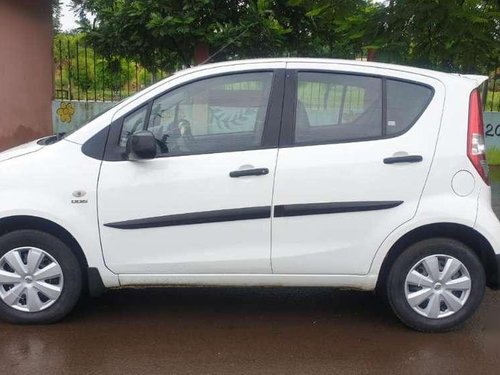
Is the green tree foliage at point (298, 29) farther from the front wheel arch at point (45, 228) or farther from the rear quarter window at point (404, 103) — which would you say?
the front wheel arch at point (45, 228)

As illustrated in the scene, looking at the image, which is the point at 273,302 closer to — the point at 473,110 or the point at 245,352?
the point at 245,352

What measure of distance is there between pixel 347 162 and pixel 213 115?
0.96 m

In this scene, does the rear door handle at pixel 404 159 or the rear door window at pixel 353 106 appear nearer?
the rear door handle at pixel 404 159

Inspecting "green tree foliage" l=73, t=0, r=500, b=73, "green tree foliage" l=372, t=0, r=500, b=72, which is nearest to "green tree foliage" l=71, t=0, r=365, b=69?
"green tree foliage" l=73, t=0, r=500, b=73

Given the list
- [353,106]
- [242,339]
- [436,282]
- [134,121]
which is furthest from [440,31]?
[242,339]

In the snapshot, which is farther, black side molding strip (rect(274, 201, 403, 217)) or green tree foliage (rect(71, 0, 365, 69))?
green tree foliage (rect(71, 0, 365, 69))

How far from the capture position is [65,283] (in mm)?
4336

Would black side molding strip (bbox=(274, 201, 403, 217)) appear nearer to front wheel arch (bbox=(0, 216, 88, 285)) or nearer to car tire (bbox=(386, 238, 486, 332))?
car tire (bbox=(386, 238, 486, 332))

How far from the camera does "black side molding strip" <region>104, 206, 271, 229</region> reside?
4250 millimetres

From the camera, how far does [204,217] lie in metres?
4.26

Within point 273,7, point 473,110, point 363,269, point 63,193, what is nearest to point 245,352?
point 363,269

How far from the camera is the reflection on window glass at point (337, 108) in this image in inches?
172

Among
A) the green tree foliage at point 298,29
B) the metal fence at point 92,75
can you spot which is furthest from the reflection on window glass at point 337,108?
the metal fence at point 92,75

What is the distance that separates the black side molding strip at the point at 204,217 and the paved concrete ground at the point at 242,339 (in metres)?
0.76
